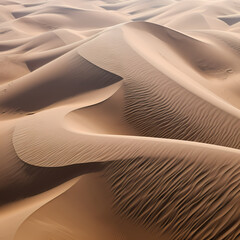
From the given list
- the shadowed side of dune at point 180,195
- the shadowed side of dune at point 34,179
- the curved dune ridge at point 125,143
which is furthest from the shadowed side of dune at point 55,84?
the shadowed side of dune at point 180,195

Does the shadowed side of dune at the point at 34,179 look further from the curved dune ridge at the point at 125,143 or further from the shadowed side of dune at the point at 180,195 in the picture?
the shadowed side of dune at the point at 180,195

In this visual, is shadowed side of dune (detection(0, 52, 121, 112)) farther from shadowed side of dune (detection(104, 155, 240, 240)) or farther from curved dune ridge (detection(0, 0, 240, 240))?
shadowed side of dune (detection(104, 155, 240, 240))

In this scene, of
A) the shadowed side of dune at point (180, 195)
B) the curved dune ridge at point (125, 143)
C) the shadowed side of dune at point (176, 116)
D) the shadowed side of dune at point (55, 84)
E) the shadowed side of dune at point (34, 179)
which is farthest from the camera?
the shadowed side of dune at point (55, 84)

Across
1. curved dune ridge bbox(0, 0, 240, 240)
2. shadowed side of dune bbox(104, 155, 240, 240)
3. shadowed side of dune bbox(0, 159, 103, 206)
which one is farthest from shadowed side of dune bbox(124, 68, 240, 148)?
shadowed side of dune bbox(0, 159, 103, 206)

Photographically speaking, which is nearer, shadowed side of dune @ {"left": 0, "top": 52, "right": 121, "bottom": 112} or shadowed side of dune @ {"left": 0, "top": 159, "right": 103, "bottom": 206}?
shadowed side of dune @ {"left": 0, "top": 159, "right": 103, "bottom": 206}

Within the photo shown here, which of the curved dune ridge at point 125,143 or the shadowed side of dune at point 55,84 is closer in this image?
the curved dune ridge at point 125,143

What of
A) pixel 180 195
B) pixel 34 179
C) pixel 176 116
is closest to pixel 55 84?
pixel 176 116

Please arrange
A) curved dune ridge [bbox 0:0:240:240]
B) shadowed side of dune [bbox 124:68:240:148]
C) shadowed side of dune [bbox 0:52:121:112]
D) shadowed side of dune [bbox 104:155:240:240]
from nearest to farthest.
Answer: shadowed side of dune [bbox 104:155:240:240]
curved dune ridge [bbox 0:0:240:240]
shadowed side of dune [bbox 124:68:240:148]
shadowed side of dune [bbox 0:52:121:112]

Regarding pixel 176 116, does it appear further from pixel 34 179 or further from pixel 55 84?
pixel 55 84
